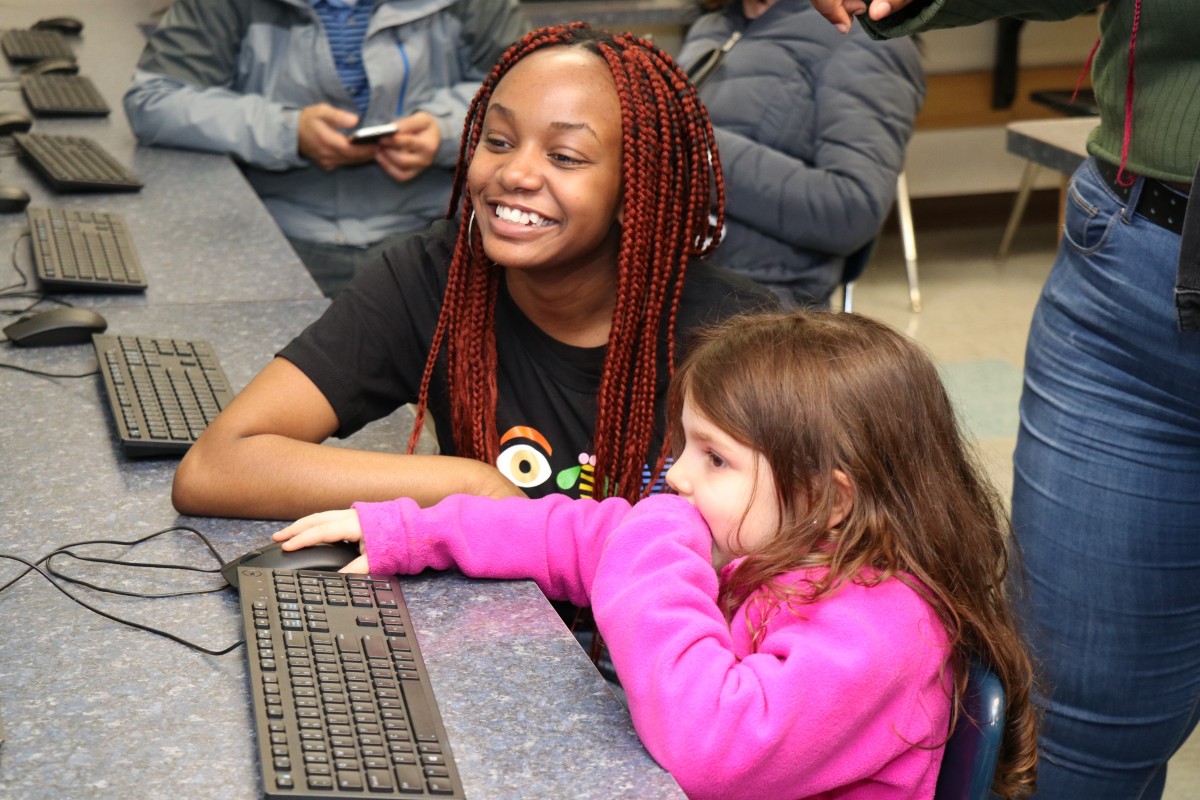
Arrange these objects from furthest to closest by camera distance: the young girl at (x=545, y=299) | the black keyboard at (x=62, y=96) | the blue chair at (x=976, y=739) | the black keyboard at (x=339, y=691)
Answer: the black keyboard at (x=62, y=96) < the young girl at (x=545, y=299) < the blue chair at (x=976, y=739) < the black keyboard at (x=339, y=691)

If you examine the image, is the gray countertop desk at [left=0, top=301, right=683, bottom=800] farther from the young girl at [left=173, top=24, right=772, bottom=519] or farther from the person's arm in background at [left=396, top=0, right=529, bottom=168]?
the person's arm in background at [left=396, top=0, right=529, bottom=168]

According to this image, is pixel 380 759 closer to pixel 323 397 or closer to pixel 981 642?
pixel 981 642

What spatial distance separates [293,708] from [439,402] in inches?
25.9

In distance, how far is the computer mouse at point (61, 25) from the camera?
157 inches

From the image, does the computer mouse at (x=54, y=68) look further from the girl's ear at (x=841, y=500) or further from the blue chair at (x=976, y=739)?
the blue chair at (x=976, y=739)

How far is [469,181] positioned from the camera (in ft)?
5.02

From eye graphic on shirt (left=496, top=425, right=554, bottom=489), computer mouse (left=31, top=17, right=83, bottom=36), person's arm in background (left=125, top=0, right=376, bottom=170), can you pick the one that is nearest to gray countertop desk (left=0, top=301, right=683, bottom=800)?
eye graphic on shirt (left=496, top=425, right=554, bottom=489)

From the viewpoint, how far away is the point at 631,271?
4.90 feet

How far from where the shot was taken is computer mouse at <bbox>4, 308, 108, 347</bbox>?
5.82ft

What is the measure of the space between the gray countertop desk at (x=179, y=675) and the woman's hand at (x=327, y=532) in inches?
2.2

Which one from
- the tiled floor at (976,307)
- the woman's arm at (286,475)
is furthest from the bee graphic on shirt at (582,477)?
the tiled floor at (976,307)

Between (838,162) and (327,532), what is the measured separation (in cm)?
134

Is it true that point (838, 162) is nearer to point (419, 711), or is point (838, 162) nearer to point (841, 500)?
point (841, 500)

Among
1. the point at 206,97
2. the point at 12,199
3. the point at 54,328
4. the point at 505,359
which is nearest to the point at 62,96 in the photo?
the point at 206,97
